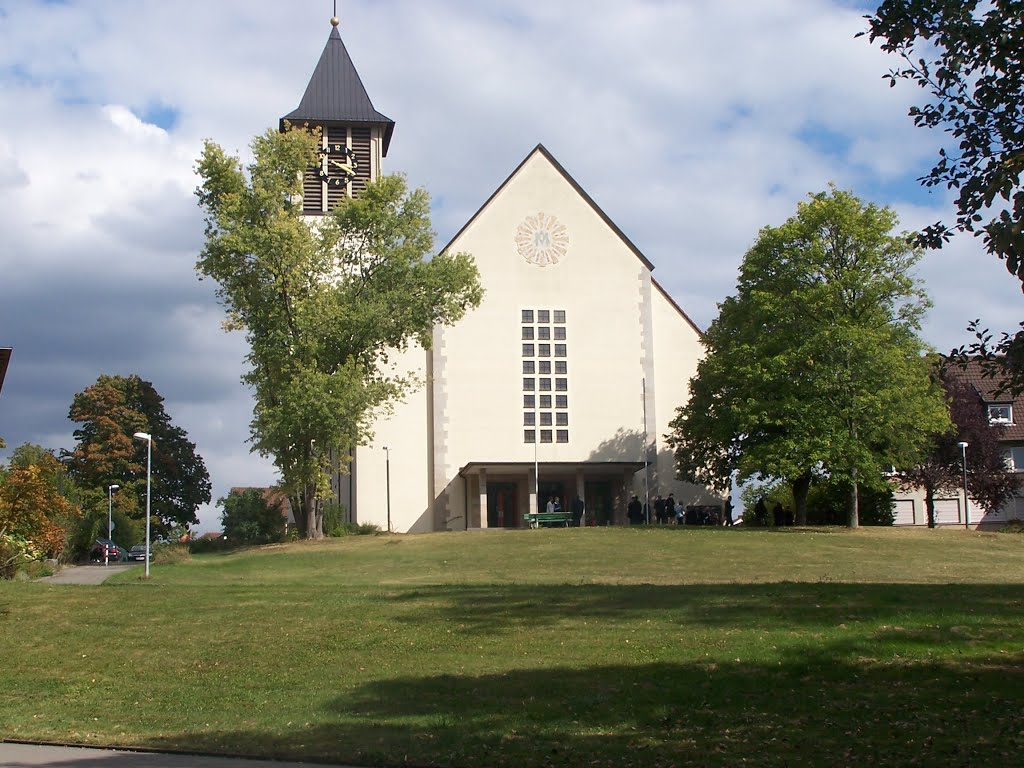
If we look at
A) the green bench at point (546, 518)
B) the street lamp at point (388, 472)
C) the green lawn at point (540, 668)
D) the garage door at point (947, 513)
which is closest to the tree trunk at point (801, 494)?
the green bench at point (546, 518)

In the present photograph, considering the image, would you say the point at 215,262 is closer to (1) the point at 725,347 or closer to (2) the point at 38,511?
(2) the point at 38,511

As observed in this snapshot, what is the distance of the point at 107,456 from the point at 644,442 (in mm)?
33260

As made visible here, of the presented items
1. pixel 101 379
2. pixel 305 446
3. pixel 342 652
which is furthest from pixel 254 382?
pixel 101 379

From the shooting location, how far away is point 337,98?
61.9 m

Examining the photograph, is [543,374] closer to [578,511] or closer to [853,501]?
[578,511]

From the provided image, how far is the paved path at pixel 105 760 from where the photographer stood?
427 inches

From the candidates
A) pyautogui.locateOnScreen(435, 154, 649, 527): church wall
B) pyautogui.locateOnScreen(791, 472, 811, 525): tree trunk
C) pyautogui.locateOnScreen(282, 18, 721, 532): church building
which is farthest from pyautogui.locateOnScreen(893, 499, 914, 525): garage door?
pyautogui.locateOnScreen(791, 472, 811, 525): tree trunk

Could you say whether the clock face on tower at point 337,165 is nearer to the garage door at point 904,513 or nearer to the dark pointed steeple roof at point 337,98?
the dark pointed steeple roof at point 337,98

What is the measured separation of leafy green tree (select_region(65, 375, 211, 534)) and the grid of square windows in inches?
1035

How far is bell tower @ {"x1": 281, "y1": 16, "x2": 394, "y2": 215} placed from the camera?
197ft

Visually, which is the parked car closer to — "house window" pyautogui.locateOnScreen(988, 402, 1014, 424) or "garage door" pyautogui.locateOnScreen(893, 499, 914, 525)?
"garage door" pyautogui.locateOnScreen(893, 499, 914, 525)

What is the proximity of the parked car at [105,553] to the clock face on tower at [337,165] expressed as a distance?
22.2 meters

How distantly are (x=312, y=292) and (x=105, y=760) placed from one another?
3127cm

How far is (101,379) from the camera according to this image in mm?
69500
